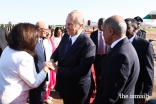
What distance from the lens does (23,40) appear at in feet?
6.99

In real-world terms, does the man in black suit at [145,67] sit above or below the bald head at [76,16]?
below

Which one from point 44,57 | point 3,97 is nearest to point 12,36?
point 3,97

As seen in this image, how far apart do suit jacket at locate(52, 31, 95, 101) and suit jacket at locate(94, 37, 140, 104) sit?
1.98 ft

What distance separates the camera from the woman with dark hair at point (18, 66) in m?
2.07

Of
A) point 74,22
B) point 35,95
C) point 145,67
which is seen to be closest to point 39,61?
point 35,95

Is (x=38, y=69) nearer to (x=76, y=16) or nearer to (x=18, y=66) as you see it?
(x=76, y=16)

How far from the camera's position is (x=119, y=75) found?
1869mm

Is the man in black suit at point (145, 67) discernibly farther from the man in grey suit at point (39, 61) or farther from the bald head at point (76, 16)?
the man in grey suit at point (39, 61)

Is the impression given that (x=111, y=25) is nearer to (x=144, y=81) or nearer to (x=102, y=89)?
(x=102, y=89)

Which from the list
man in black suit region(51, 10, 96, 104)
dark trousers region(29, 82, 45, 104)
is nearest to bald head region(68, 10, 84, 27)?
man in black suit region(51, 10, 96, 104)

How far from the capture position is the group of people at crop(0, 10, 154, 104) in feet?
6.34

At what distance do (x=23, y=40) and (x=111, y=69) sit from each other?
101 centimetres

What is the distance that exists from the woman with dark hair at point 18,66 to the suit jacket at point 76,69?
600 millimetres

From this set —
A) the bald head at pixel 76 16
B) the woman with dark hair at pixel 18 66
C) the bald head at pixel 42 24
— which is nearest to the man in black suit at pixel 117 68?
the bald head at pixel 76 16
